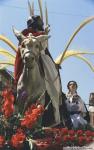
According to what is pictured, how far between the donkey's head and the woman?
180 cm

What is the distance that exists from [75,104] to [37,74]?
1737mm

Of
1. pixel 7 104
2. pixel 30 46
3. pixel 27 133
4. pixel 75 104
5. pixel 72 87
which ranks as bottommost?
pixel 27 133

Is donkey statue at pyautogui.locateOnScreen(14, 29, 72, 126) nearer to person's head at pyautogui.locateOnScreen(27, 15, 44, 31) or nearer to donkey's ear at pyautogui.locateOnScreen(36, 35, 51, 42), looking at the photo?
donkey's ear at pyautogui.locateOnScreen(36, 35, 51, 42)

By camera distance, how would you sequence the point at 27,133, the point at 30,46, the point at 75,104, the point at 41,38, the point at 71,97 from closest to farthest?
the point at 27,133 → the point at 30,46 → the point at 41,38 → the point at 75,104 → the point at 71,97

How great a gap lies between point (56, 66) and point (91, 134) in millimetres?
3517

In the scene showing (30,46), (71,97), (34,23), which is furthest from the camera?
(71,97)

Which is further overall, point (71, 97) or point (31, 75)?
point (71, 97)

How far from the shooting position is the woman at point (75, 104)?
1213 cm

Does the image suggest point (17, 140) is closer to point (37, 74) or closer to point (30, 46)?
point (30, 46)

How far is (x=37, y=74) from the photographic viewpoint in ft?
35.4

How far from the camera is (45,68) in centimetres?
1107

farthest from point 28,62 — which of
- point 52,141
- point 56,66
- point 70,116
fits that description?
point 52,141

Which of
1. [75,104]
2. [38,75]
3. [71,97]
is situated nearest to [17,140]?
[38,75]

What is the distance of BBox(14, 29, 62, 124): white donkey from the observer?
34.1ft
